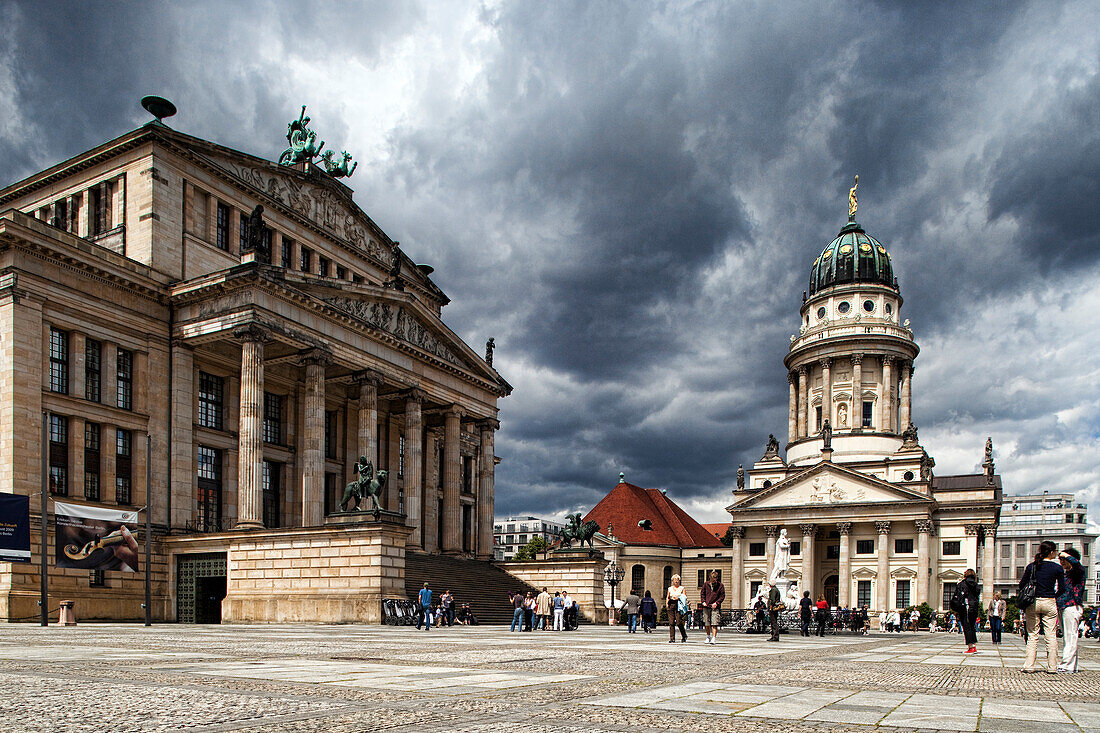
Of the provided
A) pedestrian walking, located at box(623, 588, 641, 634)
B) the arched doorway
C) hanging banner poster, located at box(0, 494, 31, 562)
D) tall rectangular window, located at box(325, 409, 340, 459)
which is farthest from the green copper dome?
hanging banner poster, located at box(0, 494, 31, 562)

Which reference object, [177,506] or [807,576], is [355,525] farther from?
[807,576]

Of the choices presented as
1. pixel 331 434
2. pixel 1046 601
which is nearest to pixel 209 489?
pixel 331 434

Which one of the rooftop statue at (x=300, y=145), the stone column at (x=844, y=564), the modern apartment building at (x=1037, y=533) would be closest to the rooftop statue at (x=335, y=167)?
the rooftop statue at (x=300, y=145)

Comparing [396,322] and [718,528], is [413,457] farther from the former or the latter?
[718,528]

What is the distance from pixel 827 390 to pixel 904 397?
8.56 metres

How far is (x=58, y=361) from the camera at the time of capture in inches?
1427

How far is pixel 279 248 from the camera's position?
47375mm

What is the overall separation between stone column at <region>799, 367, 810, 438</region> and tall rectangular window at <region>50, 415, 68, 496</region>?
83.6m

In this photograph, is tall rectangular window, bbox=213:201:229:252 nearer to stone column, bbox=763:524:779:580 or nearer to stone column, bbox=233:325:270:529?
stone column, bbox=233:325:270:529

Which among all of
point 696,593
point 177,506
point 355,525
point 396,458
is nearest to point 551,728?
point 355,525

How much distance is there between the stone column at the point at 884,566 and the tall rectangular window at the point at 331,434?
193ft

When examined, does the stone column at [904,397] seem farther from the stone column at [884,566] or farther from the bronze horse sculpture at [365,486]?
the bronze horse sculpture at [365,486]

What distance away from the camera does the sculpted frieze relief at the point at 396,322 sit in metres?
44.0

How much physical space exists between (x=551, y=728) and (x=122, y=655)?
930 centimetres
